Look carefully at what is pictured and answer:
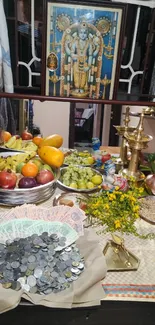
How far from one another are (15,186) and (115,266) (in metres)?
0.47

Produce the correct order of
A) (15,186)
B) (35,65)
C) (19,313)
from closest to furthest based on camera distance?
(19,313) < (15,186) < (35,65)

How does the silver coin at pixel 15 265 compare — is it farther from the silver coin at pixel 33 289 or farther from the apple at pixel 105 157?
the apple at pixel 105 157

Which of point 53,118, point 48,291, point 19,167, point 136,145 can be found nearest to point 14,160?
point 19,167

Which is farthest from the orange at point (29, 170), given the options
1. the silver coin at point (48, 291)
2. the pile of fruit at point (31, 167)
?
the silver coin at point (48, 291)

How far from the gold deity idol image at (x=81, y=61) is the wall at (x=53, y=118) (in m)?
0.10

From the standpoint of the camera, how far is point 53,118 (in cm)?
122

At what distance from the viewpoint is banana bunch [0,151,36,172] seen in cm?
104

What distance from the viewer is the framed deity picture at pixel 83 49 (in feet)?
3.09

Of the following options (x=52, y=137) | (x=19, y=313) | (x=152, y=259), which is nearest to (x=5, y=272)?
(x=19, y=313)

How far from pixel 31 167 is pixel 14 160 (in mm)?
140

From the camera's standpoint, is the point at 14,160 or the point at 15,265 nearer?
the point at 15,265

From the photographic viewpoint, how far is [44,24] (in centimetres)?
95

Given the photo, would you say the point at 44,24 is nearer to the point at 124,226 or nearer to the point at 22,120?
the point at 22,120

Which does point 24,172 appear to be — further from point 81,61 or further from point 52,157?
point 81,61
